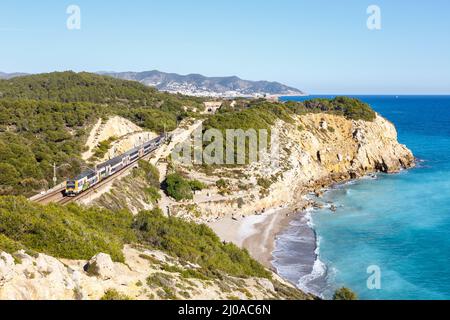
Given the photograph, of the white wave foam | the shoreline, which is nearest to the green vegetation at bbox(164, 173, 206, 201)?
the shoreline

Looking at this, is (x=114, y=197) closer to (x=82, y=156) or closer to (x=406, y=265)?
(x=82, y=156)

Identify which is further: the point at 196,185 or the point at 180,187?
the point at 196,185

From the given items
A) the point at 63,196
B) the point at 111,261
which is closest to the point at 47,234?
the point at 111,261

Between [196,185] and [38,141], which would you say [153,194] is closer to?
[196,185]

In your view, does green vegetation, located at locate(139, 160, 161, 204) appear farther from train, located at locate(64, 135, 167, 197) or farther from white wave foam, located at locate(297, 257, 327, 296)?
white wave foam, located at locate(297, 257, 327, 296)

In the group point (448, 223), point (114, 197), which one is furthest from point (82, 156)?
point (448, 223)

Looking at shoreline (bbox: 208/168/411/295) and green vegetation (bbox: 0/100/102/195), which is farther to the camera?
green vegetation (bbox: 0/100/102/195)
